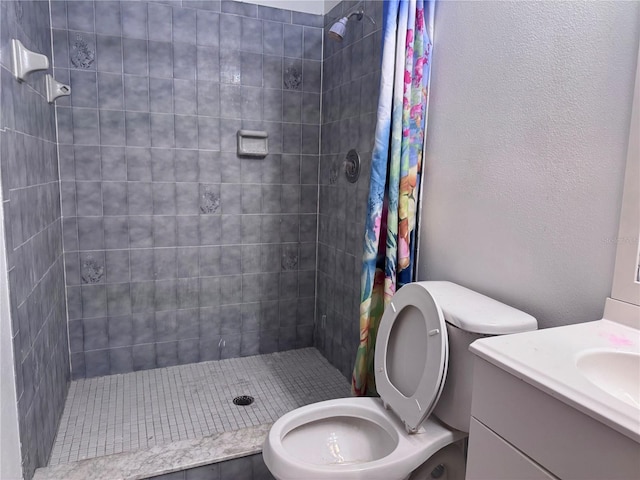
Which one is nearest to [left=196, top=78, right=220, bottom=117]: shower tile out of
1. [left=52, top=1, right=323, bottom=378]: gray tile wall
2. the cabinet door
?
[left=52, top=1, right=323, bottom=378]: gray tile wall

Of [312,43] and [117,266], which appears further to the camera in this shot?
[312,43]

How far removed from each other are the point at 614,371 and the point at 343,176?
5.72ft

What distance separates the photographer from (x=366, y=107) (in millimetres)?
2295

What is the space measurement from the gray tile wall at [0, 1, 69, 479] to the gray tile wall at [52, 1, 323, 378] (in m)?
0.18

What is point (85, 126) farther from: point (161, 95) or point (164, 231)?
point (164, 231)

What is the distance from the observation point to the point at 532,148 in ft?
4.68

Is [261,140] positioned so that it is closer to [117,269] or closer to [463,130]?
[117,269]

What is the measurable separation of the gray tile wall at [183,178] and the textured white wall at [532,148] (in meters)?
1.14

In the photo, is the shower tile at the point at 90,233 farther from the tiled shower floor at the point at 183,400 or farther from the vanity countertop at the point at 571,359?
the vanity countertop at the point at 571,359

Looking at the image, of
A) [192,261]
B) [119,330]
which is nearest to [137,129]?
[192,261]

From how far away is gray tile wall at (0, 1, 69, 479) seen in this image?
147 centimetres

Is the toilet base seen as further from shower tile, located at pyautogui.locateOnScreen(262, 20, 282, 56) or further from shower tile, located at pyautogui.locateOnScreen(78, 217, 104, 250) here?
shower tile, located at pyautogui.locateOnScreen(262, 20, 282, 56)

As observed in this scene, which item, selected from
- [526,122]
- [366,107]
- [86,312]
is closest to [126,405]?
[86,312]

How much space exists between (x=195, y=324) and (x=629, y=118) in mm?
2368
